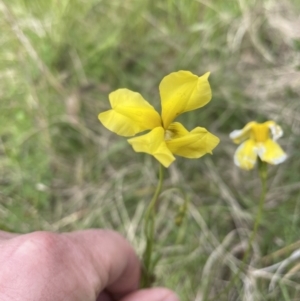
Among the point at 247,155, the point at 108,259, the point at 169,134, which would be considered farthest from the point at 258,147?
the point at 108,259

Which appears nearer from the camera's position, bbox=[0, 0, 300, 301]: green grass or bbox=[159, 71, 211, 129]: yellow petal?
bbox=[159, 71, 211, 129]: yellow petal

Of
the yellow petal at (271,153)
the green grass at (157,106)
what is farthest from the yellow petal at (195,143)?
the green grass at (157,106)

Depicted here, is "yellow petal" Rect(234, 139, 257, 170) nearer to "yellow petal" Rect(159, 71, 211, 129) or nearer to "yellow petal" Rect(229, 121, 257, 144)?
"yellow petal" Rect(229, 121, 257, 144)

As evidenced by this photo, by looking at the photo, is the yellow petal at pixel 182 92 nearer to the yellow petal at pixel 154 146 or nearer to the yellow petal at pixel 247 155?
the yellow petal at pixel 154 146

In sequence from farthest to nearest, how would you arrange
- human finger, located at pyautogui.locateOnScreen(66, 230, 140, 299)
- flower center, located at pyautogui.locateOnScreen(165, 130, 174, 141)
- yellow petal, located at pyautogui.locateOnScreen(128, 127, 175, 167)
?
1. human finger, located at pyautogui.locateOnScreen(66, 230, 140, 299)
2. flower center, located at pyautogui.locateOnScreen(165, 130, 174, 141)
3. yellow petal, located at pyautogui.locateOnScreen(128, 127, 175, 167)

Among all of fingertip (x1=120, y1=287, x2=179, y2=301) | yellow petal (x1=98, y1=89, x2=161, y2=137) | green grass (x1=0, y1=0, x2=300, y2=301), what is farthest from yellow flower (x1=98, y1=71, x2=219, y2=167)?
green grass (x1=0, y1=0, x2=300, y2=301)

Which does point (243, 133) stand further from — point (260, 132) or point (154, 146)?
point (154, 146)
